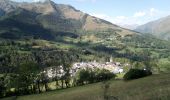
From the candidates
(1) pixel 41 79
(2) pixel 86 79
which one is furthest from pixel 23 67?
(2) pixel 86 79

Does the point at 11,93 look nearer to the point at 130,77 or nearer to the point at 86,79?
the point at 86,79

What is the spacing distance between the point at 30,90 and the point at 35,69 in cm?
1137

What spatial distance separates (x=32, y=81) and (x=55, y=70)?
49563 millimetres

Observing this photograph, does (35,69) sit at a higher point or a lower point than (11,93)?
higher

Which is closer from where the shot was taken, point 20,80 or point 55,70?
point 20,80

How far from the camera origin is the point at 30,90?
139m

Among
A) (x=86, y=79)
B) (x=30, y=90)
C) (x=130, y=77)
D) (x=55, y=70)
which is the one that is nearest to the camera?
(x=130, y=77)

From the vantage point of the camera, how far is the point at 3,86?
135 metres

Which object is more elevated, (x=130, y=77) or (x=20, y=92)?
(x=130, y=77)

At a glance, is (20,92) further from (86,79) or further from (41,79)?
(86,79)

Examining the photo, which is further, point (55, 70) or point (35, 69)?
point (55, 70)

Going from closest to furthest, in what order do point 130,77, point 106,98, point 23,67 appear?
point 106,98, point 130,77, point 23,67

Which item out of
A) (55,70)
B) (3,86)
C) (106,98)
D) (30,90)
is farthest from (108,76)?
(106,98)

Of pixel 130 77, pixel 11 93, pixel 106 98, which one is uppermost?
pixel 106 98
